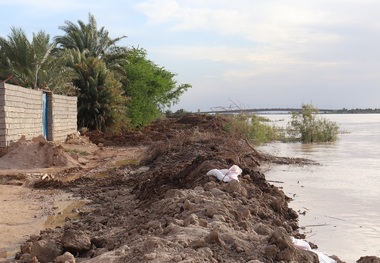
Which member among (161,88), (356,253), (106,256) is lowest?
(356,253)

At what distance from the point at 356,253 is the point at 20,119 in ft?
40.4

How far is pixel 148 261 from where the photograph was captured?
4.19 meters

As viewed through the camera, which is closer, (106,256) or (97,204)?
(106,256)

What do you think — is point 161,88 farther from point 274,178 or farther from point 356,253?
point 356,253

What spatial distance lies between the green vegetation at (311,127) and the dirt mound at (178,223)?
65.0 ft

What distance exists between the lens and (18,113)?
1614 cm

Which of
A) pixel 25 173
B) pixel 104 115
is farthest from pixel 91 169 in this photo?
pixel 104 115

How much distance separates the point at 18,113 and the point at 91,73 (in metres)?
11.8

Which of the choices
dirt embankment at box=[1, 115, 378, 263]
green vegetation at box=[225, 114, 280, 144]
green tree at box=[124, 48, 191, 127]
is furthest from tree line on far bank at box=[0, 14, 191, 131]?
dirt embankment at box=[1, 115, 378, 263]

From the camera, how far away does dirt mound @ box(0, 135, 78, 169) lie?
14.1 m

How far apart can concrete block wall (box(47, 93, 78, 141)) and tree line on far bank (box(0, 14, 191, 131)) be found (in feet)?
4.02

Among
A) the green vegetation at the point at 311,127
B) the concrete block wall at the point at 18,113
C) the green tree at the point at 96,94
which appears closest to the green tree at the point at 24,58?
the green tree at the point at 96,94

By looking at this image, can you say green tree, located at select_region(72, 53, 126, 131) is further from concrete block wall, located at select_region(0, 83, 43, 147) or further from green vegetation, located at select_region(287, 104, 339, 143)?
green vegetation, located at select_region(287, 104, 339, 143)

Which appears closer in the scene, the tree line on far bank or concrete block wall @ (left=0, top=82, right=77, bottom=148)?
concrete block wall @ (left=0, top=82, right=77, bottom=148)
